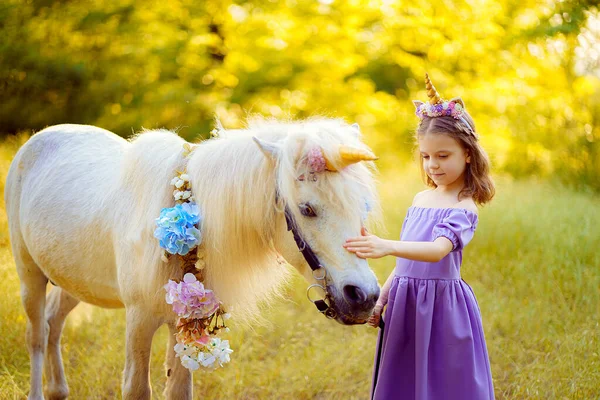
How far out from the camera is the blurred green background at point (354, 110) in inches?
150

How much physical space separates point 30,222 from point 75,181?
1.35 feet

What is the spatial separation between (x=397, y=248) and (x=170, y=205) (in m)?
1.01

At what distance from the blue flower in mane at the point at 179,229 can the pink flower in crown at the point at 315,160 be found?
0.58 meters

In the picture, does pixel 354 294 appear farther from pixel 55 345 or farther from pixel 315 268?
pixel 55 345

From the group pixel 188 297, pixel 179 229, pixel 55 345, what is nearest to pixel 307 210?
pixel 179 229

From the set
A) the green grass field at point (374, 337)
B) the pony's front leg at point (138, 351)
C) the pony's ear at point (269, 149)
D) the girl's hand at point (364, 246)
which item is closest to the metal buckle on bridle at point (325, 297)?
the girl's hand at point (364, 246)

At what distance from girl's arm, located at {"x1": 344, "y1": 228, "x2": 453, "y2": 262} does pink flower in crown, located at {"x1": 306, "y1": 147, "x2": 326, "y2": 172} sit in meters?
0.29

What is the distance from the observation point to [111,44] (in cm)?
977

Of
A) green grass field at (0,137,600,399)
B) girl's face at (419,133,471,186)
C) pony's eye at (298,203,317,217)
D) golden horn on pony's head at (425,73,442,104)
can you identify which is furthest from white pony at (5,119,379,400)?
green grass field at (0,137,600,399)

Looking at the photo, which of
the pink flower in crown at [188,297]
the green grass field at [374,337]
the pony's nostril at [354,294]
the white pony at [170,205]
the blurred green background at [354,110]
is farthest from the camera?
the blurred green background at [354,110]

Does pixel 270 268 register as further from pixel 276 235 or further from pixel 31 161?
pixel 31 161

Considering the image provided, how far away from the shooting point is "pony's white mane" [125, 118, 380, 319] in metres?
2.07

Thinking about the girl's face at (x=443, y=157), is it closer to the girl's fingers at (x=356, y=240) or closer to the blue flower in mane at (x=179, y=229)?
the girl's fingers at (x=356, y=240)

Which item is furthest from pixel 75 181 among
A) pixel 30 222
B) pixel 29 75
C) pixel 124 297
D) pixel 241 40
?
pixel 241 40
